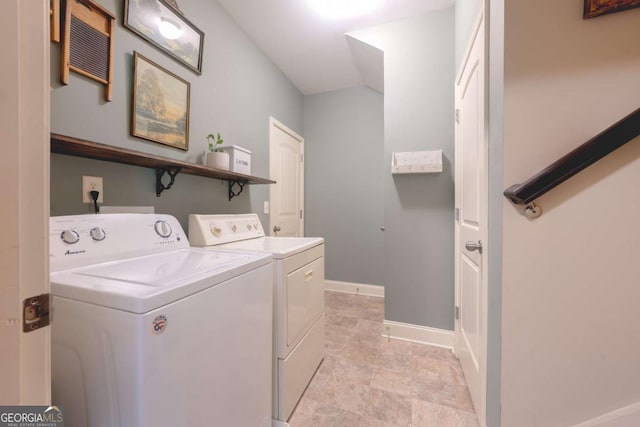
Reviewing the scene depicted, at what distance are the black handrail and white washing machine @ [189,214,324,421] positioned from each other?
0.99 metres

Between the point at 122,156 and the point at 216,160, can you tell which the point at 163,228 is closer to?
the point at 122,156

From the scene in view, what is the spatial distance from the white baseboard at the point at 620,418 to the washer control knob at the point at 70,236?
1.83 m

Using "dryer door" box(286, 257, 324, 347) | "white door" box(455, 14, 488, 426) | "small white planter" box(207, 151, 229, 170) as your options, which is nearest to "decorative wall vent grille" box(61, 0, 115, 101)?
"small white planter" box(207, 151, 229, 170)

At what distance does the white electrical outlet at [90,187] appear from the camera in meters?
1.06

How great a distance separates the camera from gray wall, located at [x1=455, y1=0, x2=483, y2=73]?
1.29 m

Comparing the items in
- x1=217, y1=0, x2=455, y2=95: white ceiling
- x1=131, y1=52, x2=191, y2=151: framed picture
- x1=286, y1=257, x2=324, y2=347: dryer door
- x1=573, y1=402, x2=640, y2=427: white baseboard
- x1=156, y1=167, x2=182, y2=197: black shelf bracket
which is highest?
x1=217, y1=0, x2=455, y2=95: white ceiling

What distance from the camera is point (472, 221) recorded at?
141cm

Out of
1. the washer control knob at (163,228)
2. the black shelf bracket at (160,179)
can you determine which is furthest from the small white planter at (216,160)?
the washer control knob at (163,228)

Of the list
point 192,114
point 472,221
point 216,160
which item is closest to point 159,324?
point 216,160

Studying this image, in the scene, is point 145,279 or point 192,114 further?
point 192,114

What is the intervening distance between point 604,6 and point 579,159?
505 mm

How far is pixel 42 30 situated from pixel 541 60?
1338 millimetres

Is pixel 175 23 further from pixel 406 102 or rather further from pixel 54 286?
pixel 406 102

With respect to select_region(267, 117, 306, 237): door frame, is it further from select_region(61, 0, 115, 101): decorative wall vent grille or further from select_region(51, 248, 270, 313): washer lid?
select_region(51, 248, 270, 313): washer lid
